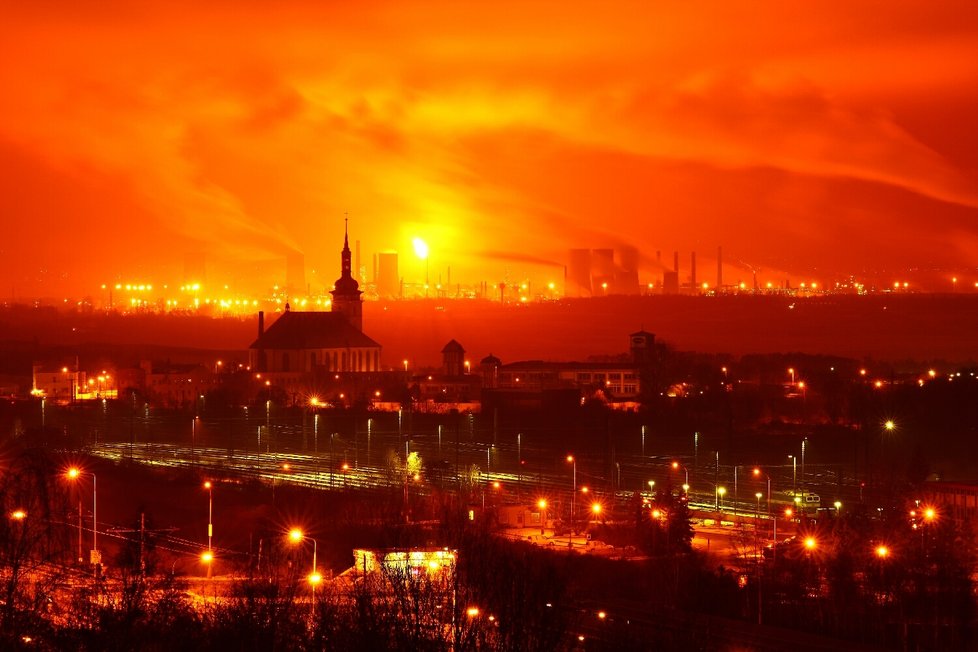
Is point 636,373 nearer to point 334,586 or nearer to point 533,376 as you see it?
point 533,376

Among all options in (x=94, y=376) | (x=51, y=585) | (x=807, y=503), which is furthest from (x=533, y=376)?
(x=51, y=585)

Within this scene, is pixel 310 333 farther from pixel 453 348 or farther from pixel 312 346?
pixel 453 348

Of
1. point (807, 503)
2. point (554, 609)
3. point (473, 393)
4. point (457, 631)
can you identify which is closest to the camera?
point (457, 631)

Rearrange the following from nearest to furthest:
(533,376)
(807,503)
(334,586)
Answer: (334,586)
(807,503)
(533,376)

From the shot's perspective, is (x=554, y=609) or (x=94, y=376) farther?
(x=94, y=376)

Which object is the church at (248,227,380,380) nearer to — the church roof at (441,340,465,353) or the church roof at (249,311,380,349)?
the church roof at (249,311,380,349)

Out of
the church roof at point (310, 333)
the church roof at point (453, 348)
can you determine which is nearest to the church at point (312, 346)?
the church roof at point (310, 333)
